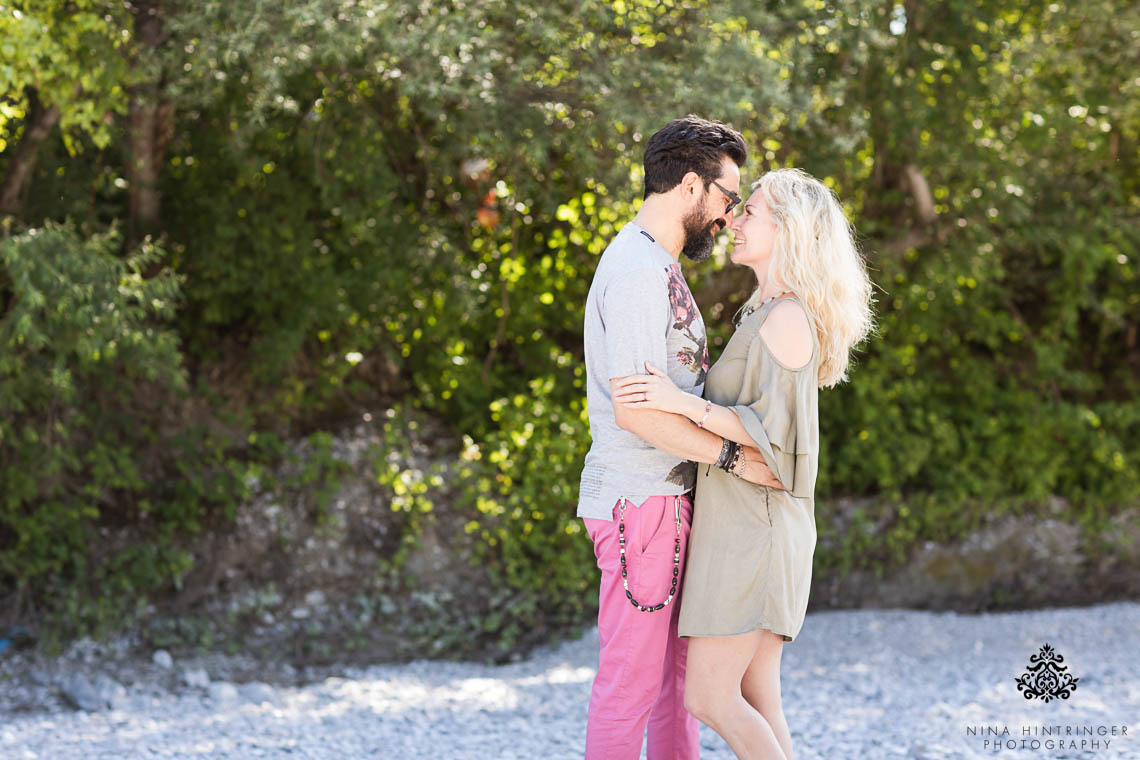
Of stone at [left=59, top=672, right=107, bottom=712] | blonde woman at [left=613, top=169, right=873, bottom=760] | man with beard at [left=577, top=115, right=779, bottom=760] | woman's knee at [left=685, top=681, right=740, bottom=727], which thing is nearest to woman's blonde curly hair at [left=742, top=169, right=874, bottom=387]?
blonde woman at [left=613, top=169, right=873, bottom=760]

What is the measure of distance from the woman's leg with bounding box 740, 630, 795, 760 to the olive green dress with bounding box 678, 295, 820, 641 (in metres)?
0.11

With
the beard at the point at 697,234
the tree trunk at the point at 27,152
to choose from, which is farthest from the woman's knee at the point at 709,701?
the tree trunk at the point at 27,152

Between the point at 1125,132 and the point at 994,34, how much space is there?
1.31 meters

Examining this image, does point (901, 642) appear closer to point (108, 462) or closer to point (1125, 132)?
point (1125, 132)

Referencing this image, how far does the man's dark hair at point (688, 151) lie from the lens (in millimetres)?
2506

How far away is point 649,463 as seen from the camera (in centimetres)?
252

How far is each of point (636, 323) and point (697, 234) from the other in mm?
343

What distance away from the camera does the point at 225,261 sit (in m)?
6.11

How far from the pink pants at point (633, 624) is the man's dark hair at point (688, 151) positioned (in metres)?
0.76

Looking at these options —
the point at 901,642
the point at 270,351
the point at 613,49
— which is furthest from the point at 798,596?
the point at 270,351

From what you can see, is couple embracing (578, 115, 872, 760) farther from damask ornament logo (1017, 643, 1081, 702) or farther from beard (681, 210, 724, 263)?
damask ornament logo (1017, 643, 1081, 702)

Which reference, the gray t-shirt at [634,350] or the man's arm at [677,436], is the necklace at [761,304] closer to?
the gray t-shirt at [634,350]

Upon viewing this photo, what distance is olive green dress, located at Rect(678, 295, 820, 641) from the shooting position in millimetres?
2475

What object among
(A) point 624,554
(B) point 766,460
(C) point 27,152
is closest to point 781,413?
(B) point 766,460
